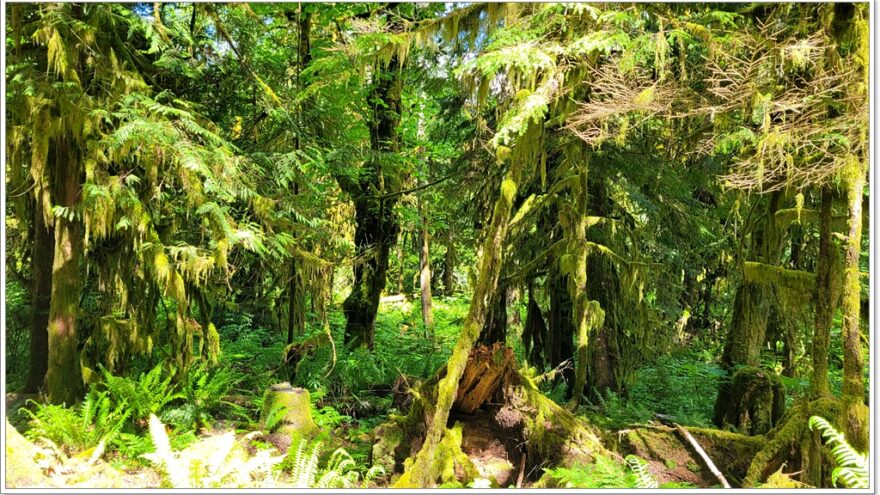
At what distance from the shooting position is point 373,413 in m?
8.02

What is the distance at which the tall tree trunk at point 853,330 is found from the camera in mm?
4027

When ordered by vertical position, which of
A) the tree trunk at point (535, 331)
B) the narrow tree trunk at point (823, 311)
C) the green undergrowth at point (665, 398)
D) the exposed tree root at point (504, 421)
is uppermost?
the narrow tree trunk at point (823, 311)

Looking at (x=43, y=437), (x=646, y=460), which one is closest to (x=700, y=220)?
(x=646, y=460)

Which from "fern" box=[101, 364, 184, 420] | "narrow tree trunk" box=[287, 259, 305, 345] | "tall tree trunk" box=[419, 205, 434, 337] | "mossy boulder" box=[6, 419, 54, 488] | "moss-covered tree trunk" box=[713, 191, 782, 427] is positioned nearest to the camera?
"mossy boulder" box=[6, 419, 54, 488]

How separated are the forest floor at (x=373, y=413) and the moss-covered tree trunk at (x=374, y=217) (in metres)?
0.76

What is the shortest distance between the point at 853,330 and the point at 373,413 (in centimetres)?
588

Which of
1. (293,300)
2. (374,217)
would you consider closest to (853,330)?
(293,300)

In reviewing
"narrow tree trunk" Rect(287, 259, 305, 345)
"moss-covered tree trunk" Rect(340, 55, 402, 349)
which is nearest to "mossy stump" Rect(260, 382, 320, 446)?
"narrow tree trunk" Rect(287, 259, 305, 345)

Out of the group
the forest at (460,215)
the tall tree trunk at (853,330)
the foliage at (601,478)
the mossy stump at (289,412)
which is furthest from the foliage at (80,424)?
the tall tree trunk at (853,330)

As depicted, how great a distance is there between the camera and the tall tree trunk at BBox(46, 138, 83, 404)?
19.6 ft

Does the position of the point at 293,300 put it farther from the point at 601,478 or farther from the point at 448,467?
the point at 601,478

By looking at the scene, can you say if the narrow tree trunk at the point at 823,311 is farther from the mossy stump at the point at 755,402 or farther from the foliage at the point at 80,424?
the foliage at the point at 80,424

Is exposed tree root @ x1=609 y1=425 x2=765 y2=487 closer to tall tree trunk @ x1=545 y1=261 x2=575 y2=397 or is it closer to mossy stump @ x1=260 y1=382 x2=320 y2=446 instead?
tall tree trunk @ x1=545 y1=261 x2=575 y2=397

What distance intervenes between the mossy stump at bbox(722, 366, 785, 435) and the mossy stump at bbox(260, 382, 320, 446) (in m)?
5.17
